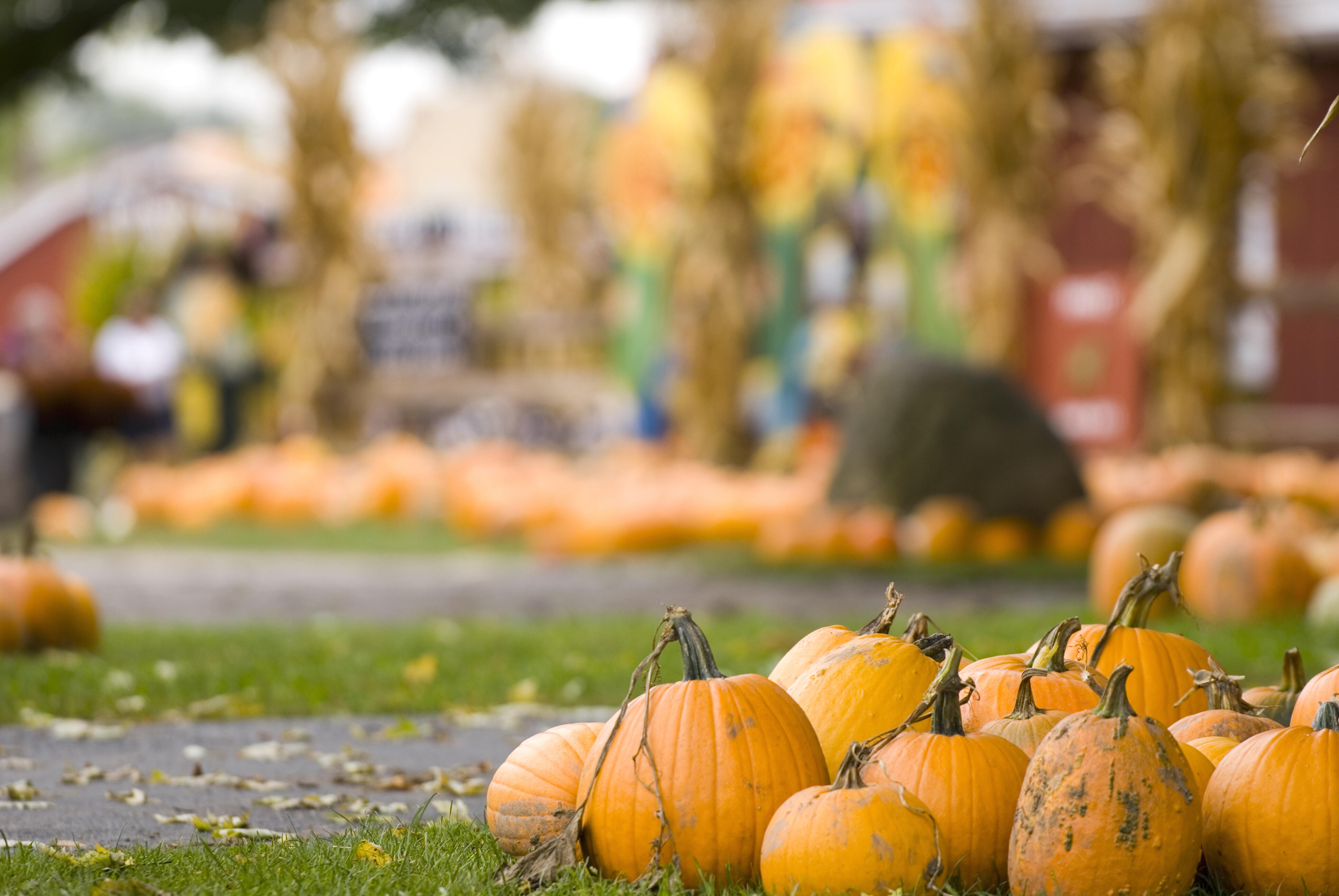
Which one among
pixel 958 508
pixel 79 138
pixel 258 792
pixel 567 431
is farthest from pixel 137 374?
pixel 79 138

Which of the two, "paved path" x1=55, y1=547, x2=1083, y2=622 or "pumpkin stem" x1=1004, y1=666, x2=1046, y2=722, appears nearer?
"pumpkin stem" x1=1004, y1=666, x2=1046, y2=722

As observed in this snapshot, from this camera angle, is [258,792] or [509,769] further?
[258,792]

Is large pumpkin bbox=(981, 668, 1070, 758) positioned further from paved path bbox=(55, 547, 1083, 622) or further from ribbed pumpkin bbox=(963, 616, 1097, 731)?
paved path bbox=(55, 547, 1083, 622)

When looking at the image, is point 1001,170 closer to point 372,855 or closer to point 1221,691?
point 1221,691

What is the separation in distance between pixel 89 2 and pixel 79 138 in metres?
78.0

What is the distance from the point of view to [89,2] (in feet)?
54.5

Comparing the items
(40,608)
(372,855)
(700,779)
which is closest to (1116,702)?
(700,779)

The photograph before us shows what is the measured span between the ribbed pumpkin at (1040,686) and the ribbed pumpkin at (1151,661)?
82 mm

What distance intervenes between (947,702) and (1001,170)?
30.9ft

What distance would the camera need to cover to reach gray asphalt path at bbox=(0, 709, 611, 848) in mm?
2906

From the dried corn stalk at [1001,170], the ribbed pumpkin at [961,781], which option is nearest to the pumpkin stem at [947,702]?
the ribbed pumpkin at [961,781]

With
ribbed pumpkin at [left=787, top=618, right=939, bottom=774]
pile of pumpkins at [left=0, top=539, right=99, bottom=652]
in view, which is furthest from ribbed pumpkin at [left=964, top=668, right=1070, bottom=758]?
pile of pumpkins at [left=0, top=539, right=99, bottom=652]

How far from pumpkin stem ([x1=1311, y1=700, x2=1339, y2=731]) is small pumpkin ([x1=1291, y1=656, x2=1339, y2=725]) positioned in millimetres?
231

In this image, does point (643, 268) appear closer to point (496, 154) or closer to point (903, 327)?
point (903, 327)
